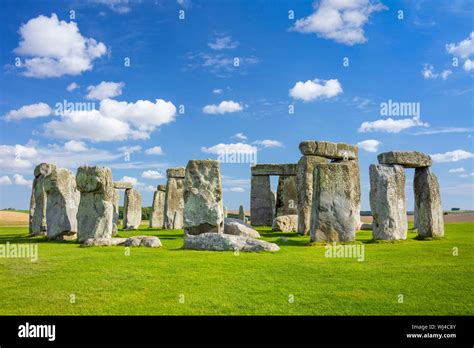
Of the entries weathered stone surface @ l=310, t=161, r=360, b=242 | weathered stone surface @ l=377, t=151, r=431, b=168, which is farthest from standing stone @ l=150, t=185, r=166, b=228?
weathered stone surface @ l=377, t=151, r=431, b=168

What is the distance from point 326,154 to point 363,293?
13.4 metres

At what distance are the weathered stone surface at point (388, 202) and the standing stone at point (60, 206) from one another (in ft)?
37.7

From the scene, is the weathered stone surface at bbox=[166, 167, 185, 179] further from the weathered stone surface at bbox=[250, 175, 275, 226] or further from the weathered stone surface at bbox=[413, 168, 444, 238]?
the weathered stone surface at bbox=[413, 168, 444, 238]

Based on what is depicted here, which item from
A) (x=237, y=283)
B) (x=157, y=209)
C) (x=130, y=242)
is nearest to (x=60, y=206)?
(x=130, y=242)

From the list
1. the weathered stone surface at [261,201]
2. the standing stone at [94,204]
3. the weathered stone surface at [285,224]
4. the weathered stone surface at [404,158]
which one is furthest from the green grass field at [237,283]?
the weathered stone surface at [261,201]

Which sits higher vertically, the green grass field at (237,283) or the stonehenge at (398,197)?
the stonehenge at (398,197)

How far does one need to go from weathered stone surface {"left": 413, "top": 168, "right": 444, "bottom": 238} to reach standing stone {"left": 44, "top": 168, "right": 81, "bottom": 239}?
44.3ft

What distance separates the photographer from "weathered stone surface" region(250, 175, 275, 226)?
103ft

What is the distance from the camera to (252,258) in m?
11.5

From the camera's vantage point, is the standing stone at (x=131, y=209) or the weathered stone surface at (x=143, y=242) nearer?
the weathered stone surface at (x=143, y=242)

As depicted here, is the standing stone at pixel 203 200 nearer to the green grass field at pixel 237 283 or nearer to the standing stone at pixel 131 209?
the green grass field at pixel 237 283

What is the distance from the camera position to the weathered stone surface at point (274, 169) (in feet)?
99.2
